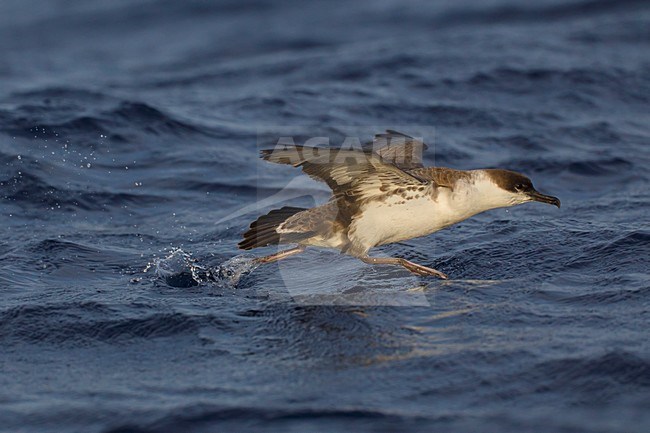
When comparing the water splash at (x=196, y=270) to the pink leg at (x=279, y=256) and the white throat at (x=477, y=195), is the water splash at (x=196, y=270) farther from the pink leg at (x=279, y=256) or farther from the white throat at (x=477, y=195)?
the white throat at (x=477, y=195)

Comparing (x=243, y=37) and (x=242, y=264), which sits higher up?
(x=243, y=37)

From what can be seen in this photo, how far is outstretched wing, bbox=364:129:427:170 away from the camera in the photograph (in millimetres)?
7609

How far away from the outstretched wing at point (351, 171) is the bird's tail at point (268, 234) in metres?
0.40

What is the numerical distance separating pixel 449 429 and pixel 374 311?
5.27 ft

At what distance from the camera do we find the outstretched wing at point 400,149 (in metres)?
7.61

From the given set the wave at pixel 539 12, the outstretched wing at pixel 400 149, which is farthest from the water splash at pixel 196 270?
the wave at pixel 539 12

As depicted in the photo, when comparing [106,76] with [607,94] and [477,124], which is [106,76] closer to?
[477,124]

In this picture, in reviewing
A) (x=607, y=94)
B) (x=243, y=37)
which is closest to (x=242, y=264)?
(x=607, y=94)

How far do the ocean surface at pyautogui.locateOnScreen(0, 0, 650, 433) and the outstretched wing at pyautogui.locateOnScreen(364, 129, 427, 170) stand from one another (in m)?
0.78

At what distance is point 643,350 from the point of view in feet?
18.8

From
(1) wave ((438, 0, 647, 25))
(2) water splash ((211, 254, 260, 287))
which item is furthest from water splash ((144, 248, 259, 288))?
(1) wave ((438, 0, 647, 25))

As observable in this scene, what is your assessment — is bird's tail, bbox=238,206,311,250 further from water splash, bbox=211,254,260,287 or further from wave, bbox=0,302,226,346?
wave, bbox=0,302,226,346

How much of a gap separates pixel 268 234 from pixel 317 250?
1.16 metres

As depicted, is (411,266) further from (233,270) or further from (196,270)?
(196,270)
